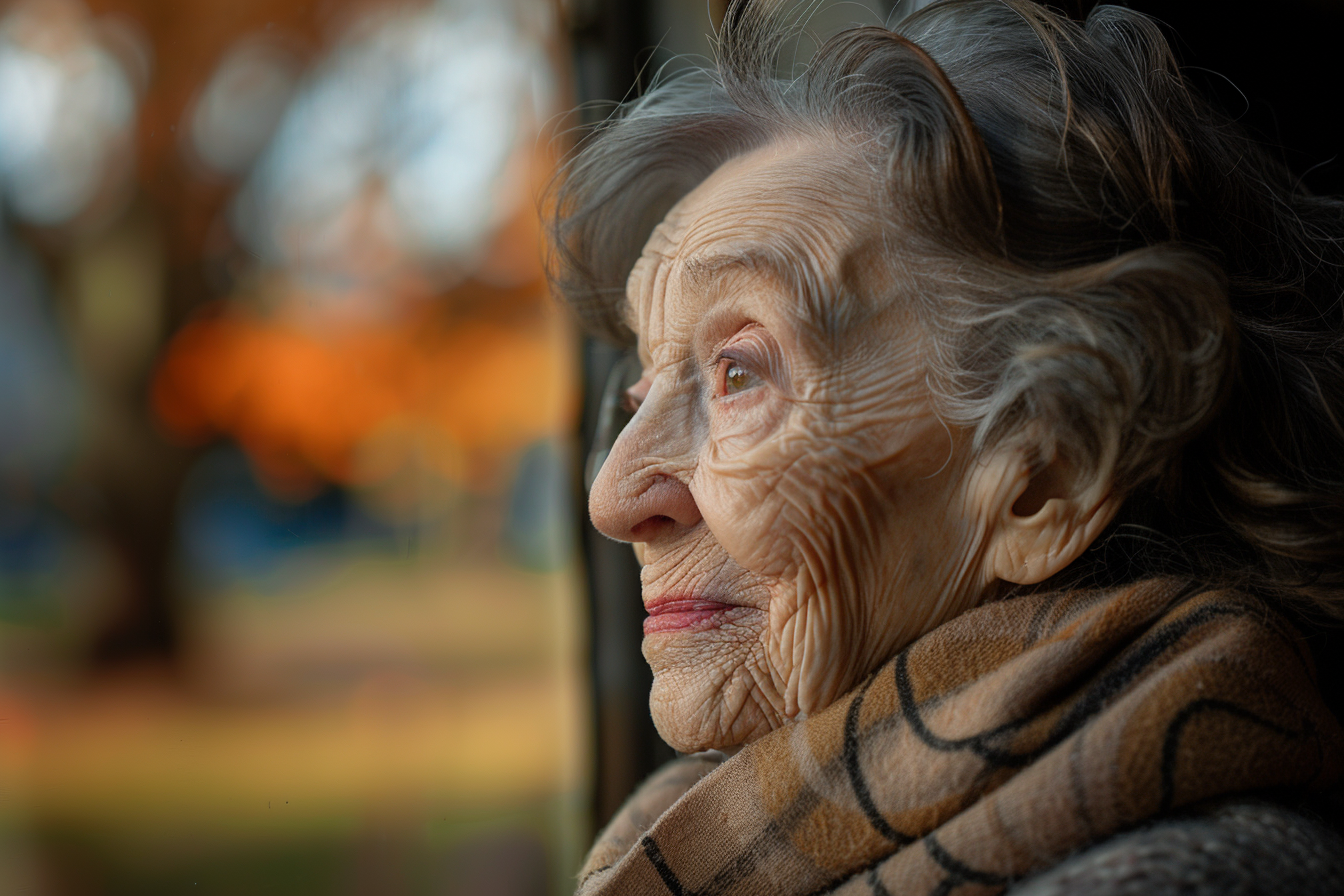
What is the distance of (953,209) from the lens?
97 centimetres

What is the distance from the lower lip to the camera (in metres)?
1.07

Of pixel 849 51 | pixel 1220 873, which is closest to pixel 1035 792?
pixel 1220 873

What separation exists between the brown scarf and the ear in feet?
0.15

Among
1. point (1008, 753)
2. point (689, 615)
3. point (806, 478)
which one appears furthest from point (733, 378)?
point (1008, 753)

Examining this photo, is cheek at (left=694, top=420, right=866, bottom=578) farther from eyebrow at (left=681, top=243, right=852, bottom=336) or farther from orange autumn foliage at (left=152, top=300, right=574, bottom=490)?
orange autumn foliage at (left=152, top=300, right=574, bottom=490)

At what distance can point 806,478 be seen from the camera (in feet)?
3.26

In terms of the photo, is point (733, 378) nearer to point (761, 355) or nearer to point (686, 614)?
point (761, 355)

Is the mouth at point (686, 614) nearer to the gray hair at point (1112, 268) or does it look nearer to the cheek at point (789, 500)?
the cheek at point (789, 500)

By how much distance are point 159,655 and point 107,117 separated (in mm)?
835

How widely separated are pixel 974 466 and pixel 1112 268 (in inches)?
9.9

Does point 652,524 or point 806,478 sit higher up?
point 806,478

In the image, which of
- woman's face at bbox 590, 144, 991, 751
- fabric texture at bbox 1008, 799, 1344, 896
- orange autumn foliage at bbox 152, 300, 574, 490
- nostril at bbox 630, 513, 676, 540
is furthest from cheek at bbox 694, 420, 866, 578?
orange autumn foliage at bbox 152, 300, 574, 490

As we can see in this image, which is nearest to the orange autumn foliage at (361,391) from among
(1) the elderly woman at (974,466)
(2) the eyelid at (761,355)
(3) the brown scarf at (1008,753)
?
(1) the elderly woman at (974,466)

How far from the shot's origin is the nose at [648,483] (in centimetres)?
109
